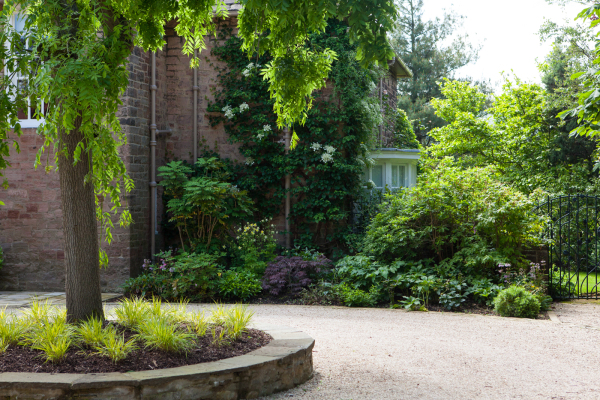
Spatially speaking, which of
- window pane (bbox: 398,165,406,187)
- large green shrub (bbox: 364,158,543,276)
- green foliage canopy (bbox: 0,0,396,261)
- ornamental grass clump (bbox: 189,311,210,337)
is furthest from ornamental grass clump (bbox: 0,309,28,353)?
window pane (bbox: 398,165,406,187)

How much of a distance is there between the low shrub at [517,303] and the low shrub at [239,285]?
3.62m

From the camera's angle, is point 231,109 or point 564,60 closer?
point 231,109

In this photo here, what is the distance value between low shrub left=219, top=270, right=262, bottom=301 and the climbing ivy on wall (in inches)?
76.7

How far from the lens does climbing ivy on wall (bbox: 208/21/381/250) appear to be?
9.68m

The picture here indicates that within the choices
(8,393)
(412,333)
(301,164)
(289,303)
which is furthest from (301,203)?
(8,393)

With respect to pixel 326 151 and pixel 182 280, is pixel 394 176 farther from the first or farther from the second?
pixel 182 280

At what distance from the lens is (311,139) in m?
9.84

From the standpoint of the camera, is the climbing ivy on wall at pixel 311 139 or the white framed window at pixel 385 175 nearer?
the climbing ivy on wall at pixel 311 139

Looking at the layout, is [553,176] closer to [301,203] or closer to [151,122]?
[301,203]

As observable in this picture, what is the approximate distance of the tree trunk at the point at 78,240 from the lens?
4086 millimetres

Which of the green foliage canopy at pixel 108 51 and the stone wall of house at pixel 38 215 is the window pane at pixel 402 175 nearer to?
the stone wall of house at pixel 38 215

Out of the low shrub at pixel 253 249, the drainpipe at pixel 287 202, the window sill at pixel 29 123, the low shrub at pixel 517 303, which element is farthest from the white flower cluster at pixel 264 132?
the low shrub at pixel 517 303

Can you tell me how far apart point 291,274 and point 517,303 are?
11.5 feet

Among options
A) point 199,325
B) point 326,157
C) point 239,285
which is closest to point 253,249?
point 239,285
